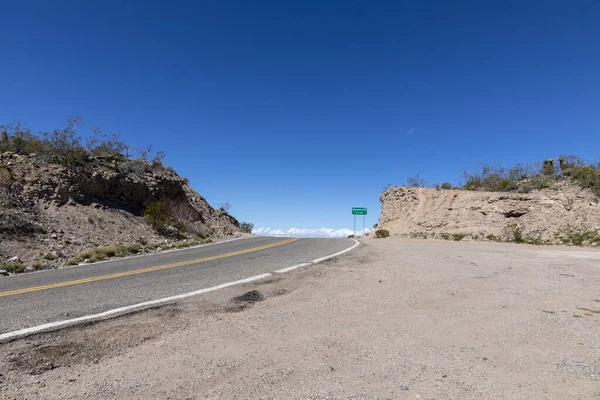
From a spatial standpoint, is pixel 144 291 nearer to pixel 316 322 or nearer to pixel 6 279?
pixel 316 322

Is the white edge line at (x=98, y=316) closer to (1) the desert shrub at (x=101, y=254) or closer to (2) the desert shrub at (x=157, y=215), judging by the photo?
(1) the desert shrub at (x=101, y=254)

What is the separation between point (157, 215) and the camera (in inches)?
797

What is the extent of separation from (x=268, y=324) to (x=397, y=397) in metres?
2.20

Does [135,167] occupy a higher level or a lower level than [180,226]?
higher

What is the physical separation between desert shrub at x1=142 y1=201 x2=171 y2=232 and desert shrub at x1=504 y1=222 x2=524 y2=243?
20762 millimetres

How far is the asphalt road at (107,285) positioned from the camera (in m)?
5.35

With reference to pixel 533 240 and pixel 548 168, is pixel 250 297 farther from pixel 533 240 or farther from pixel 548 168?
pixel 548 168

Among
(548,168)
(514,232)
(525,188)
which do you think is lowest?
(514,232)

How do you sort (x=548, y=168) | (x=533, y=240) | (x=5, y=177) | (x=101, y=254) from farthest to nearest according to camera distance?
(x=548, y=168), (x=533, y=240), (x=5, y=177), (x=101, y=254)

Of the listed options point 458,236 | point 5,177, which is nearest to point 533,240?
point 458,236

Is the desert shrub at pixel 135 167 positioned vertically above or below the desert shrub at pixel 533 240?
above

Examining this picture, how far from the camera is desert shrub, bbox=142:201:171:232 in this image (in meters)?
19.9

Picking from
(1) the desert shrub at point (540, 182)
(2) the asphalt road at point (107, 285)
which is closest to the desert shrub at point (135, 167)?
(2) the asphalt road at point (107, 285)

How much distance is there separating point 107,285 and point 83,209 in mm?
13087
